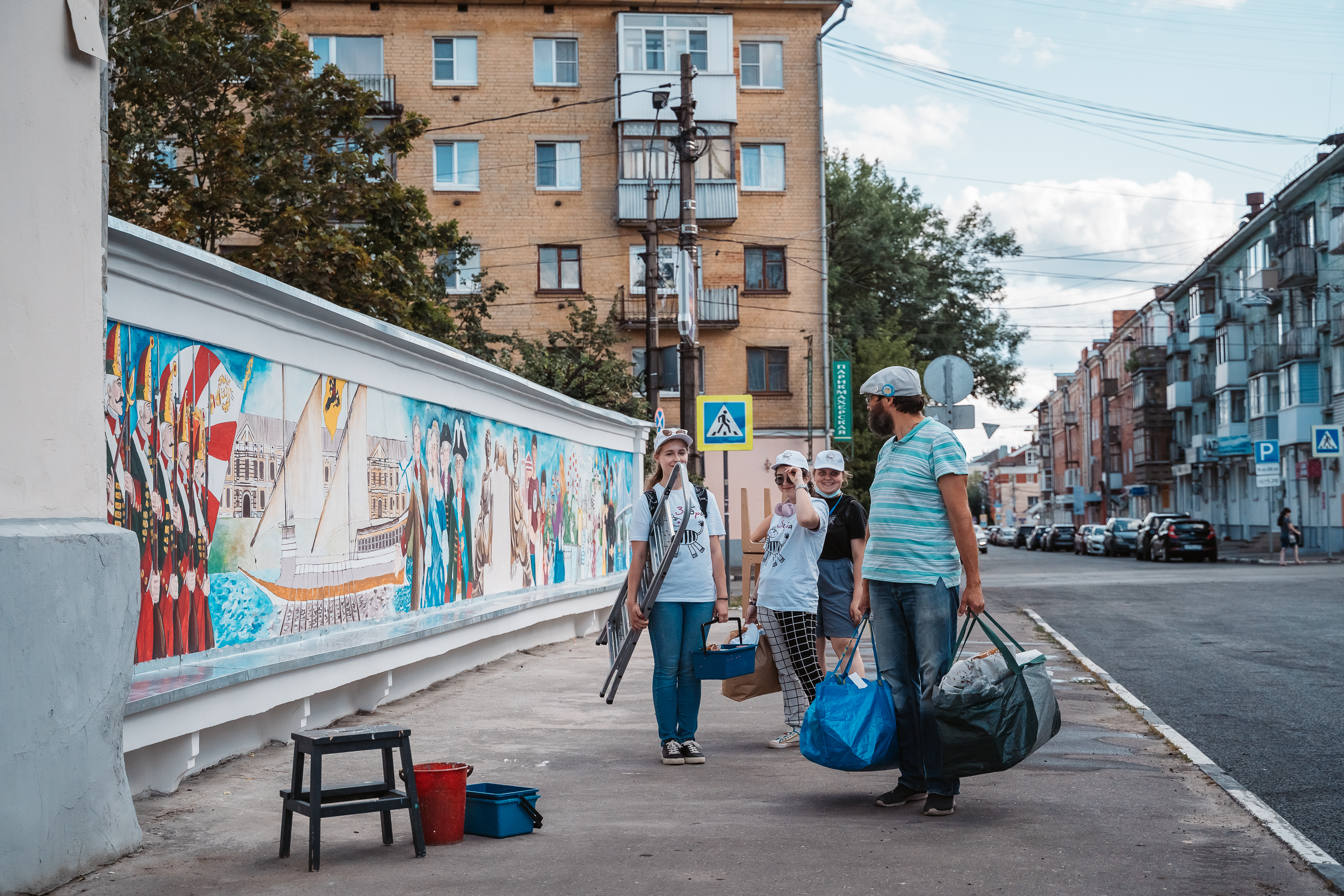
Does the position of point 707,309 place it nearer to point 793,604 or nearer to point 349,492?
point 349,492

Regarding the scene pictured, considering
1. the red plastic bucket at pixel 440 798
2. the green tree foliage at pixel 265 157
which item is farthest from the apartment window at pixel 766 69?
the red plastic bucket at pixel 440 798

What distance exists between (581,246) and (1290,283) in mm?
30163

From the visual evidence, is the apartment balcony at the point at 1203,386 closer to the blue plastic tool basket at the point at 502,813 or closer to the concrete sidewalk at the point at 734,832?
the concrete sidewalk at the point at 734,832

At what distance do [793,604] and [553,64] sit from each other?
35.8 m

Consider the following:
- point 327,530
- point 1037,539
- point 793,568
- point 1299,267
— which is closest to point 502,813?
point 793,568

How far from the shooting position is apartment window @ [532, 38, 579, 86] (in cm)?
4181

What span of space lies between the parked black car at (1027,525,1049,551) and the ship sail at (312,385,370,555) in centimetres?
6867

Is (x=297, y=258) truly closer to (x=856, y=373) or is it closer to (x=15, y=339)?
(x=15, y=339)

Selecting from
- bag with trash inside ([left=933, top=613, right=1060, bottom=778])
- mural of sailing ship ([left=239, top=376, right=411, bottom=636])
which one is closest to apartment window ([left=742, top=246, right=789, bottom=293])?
mural of sailing ship ([left=239, top=376, right=411, bottom=636])

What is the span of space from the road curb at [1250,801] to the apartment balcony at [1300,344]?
48.3 meters

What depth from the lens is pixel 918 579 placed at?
6.43 meters

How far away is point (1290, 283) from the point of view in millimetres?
55969

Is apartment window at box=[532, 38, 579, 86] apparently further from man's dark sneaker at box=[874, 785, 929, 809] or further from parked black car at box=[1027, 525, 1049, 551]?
parked black car at box=[1027, 525, 1049, 551]

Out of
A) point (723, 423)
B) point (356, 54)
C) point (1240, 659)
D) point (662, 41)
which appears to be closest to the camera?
point (1240, 659)
